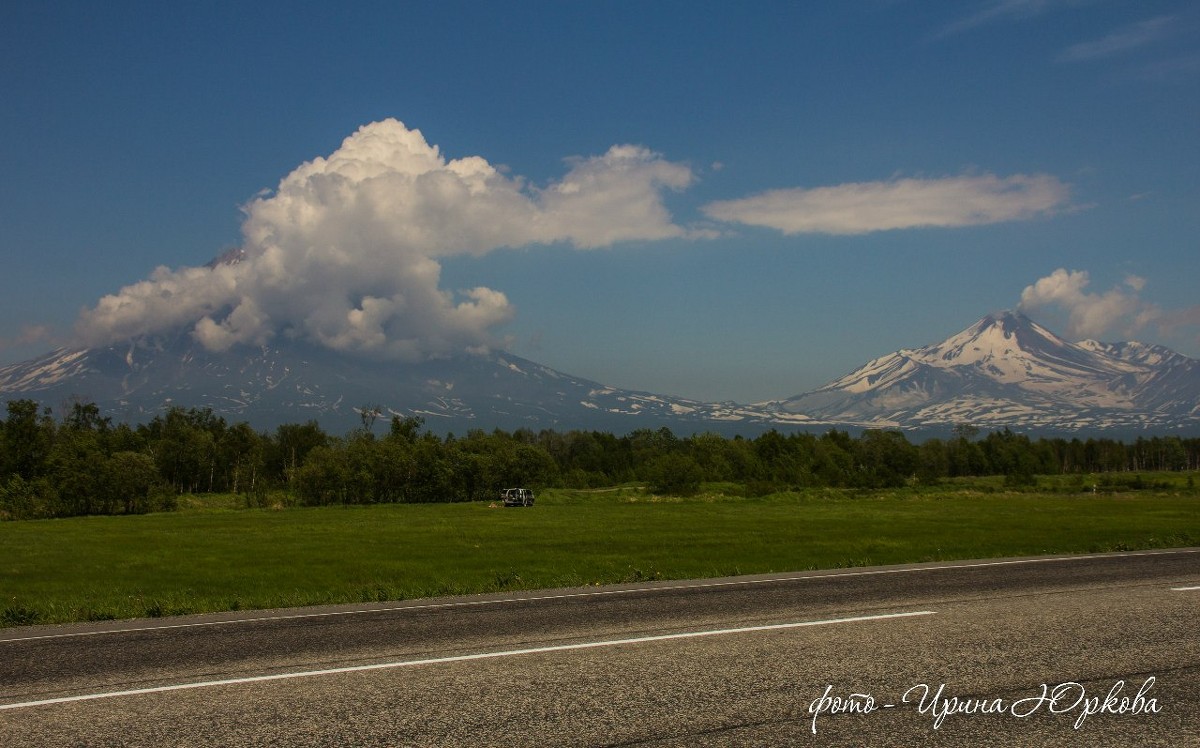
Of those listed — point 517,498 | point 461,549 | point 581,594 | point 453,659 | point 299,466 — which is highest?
point 299,466

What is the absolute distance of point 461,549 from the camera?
4334 cm

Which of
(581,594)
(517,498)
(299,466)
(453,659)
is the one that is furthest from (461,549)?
(299,466)

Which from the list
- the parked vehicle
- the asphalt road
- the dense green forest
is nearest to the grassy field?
the asphalt road

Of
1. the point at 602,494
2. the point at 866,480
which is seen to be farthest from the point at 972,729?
the point at 866,480

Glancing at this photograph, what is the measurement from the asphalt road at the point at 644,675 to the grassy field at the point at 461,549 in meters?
7.23

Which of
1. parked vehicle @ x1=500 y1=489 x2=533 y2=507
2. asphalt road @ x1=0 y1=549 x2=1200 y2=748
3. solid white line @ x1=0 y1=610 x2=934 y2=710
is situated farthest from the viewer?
parked vehicle @ x1=500 y1=489 x2=533 y2=507

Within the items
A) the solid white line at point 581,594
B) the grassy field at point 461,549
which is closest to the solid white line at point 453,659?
the solid white line at point 581,594

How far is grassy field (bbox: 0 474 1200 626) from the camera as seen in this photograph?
24328 millimetres

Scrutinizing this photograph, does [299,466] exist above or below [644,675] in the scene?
above

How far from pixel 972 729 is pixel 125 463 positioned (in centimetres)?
10800

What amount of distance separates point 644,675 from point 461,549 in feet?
113

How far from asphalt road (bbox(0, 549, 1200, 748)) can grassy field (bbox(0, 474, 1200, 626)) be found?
23.7 feet

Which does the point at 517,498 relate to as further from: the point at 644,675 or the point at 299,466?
the point at 644,675

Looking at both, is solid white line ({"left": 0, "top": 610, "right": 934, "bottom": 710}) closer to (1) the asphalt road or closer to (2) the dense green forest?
(1) the asphalt road
